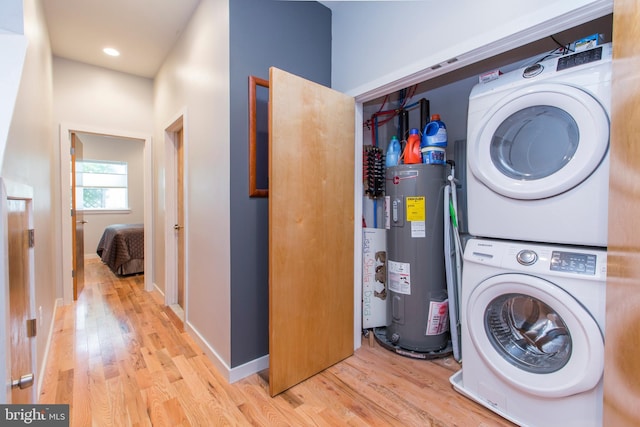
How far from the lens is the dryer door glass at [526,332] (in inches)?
55.1

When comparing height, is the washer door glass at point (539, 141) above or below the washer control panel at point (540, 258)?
above

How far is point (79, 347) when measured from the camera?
7.34 feet

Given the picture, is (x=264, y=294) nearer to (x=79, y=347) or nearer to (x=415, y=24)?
(x=79, y=347)

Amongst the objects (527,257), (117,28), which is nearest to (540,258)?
(527,257)

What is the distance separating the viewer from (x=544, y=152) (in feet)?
4.79

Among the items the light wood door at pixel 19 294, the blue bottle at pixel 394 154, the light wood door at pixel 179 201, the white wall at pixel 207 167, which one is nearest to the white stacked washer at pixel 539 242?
the blue bottle at pixel 394 154

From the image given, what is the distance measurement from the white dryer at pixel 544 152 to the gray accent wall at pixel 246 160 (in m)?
1.28

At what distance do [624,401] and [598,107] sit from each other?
3.65 feet

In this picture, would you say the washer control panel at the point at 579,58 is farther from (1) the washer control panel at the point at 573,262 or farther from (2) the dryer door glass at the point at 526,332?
(2) the dryer door glass at the point at 526,332

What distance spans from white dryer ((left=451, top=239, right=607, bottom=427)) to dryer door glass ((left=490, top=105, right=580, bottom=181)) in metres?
0.39

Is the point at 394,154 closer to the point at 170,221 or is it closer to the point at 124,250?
the point at 170,221

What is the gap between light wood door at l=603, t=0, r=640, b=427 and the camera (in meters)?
0.94

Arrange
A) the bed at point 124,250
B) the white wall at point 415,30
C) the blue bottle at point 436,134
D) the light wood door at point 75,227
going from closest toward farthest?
the white wall at point 415,30
the blue bottle at point 436,134
the light wood door at point 75,227
the bed at point 124,250

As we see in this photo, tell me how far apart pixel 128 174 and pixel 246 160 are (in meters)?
5.67
